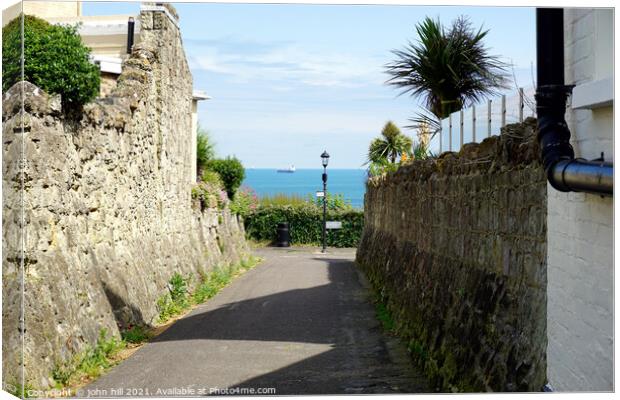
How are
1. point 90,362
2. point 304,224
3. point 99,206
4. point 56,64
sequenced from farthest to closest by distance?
point 304,224 → point 99,206 → point 56,64 → point 90,362

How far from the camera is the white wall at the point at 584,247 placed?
5.30m

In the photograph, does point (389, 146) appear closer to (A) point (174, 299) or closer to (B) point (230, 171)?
(A) point (174, 299)

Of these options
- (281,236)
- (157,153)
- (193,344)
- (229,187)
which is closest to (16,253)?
(193,344)

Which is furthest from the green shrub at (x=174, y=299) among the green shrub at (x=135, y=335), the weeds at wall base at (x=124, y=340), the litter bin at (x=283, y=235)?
the litter bin at (x=283, y=235)

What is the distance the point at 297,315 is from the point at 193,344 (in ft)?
9.15

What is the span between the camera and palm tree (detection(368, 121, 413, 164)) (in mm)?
17188

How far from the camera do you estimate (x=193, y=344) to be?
10.2 m

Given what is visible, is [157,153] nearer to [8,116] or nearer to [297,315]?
[297,315]

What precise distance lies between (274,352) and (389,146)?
8.74 meters

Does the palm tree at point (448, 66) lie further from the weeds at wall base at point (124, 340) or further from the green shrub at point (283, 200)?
the green shrub at point (283, 200)

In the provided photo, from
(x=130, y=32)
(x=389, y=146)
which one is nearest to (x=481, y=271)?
(x=389, y=146)

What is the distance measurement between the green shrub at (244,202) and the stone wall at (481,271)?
49.4 feet

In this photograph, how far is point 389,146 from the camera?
17.8 m

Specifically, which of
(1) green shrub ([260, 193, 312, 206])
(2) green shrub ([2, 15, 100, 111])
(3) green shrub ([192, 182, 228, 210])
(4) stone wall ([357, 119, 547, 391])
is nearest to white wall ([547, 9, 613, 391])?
(4) stone wall ([357, 119, 547, 391])
